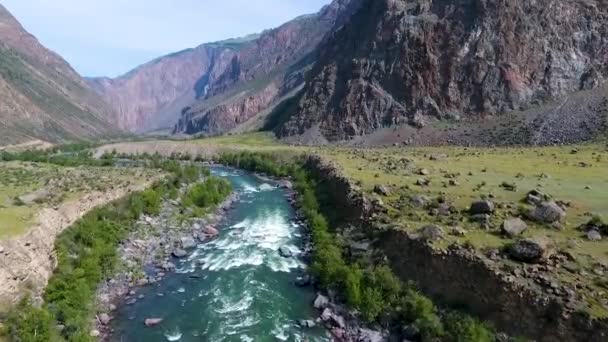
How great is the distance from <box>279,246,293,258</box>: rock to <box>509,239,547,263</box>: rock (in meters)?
22.3

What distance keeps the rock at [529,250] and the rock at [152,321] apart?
78.1ft

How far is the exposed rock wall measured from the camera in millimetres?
26578

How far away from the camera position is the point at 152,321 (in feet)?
117

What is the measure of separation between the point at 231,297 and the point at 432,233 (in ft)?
52.5

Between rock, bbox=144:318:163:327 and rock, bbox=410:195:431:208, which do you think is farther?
rock, bbox=410:195:431:208

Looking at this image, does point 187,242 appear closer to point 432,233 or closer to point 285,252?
point 285,252

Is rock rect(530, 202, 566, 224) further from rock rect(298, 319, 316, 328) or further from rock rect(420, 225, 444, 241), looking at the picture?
rock rect(298, 319, 316, 328)

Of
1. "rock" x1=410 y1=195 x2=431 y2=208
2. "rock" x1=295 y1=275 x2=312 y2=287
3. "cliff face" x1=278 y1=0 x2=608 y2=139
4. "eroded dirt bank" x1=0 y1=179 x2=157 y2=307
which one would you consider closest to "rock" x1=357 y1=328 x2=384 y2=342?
"rock" x1=295 y1=275 x2=312 y2=287

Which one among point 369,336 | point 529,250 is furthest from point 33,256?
point 529,250

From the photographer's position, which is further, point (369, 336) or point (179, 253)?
point (179, 253)

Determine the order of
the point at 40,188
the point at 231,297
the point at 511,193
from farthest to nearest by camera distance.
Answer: the point at 40,188
the point at 511,193
the point at 231,297

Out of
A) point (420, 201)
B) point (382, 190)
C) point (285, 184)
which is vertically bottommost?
point (285, 184)

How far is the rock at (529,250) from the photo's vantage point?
102 feet

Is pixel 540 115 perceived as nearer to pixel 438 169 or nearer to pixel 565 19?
pixel 565 19
